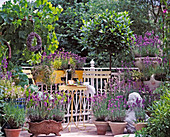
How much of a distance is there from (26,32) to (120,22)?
1980 mm

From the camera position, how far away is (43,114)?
14.1ft

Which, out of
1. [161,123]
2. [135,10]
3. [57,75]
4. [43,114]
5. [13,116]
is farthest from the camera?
[135,10]

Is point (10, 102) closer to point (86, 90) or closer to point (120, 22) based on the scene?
point (86, 90)

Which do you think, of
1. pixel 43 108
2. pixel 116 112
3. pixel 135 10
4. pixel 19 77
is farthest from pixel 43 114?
pixel 135 10

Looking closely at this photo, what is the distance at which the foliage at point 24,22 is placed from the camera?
451 centimetres

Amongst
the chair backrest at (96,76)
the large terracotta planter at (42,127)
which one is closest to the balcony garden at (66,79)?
the large terracotta planter at (42,127)

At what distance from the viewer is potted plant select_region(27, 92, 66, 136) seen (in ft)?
13.9

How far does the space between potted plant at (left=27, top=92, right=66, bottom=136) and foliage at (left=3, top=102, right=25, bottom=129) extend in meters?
0.35

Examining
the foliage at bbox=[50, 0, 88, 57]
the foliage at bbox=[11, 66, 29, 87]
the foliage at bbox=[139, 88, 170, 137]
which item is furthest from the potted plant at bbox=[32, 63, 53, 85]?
the foliage at bbox=[50, 0, 88, 57]

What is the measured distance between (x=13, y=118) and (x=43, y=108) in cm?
57

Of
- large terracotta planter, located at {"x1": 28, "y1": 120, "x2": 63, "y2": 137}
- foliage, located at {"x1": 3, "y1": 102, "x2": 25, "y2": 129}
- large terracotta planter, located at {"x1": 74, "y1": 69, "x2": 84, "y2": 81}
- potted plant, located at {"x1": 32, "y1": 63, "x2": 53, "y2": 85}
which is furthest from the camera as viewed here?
large terracotta planter, located at {"x1": 74, "y1": 69, "x2": 84, "y2": 81}

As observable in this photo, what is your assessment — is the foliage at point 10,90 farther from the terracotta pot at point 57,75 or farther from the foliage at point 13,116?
the terracotta pot at point 57,75

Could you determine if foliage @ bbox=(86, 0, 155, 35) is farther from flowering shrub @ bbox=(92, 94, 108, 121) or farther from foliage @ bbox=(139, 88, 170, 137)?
foliage @ bbox=(139, 88, 170, 137)

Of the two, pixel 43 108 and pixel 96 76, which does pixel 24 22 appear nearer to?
pixel 43 108
